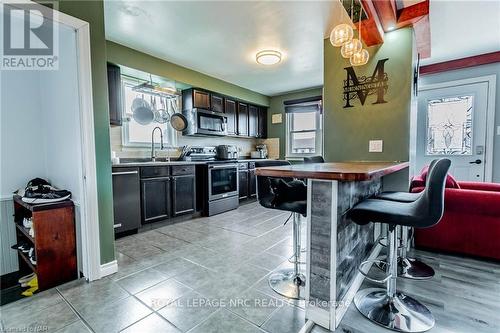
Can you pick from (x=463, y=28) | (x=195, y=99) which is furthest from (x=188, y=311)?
(x=463, y=28)

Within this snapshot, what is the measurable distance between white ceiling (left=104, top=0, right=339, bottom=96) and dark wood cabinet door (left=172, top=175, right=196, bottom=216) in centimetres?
182

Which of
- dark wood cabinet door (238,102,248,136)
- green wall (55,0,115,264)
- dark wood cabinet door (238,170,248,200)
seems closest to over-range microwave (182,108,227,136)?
dark wood cabinet door (238,102,248,136)

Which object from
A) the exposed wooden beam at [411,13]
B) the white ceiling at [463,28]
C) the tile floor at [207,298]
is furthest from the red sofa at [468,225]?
the white ceiling at [463,28]

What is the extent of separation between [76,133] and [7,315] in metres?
1.27

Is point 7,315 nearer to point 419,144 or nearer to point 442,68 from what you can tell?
point 419,144

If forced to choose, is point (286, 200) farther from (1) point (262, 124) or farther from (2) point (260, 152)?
(1) point (262, 124)

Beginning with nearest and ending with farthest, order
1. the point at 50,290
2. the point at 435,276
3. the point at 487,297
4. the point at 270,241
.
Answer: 1. the point at 487,297
2. the point at 50,290
3. the point at 435,276
4. the point at 270,241

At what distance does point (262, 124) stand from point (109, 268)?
4.66 metres

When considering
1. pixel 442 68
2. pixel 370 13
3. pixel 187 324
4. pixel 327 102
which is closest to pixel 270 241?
pixel 187 324

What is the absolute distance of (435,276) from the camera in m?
1.96

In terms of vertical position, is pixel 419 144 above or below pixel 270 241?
above

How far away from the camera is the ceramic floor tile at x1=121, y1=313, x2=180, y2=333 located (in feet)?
4.49

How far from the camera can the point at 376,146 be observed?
8.50 feet

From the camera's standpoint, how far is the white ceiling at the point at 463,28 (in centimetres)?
243
